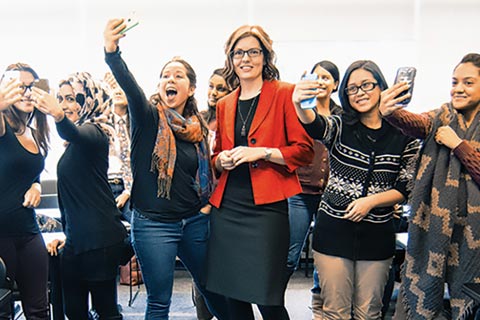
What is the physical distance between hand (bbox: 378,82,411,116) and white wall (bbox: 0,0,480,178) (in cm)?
282

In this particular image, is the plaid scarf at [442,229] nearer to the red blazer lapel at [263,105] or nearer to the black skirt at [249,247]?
the black skirt at [249,247]

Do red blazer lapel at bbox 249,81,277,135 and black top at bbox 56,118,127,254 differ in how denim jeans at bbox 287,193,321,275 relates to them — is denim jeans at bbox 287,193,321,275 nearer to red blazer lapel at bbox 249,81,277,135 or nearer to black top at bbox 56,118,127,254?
red blazer lapel at bbox 249,81,277,135

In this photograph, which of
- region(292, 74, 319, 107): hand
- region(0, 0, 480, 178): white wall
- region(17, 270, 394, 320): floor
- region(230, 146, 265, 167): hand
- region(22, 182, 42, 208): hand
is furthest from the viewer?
region(0, 0, 480, 178): white wall

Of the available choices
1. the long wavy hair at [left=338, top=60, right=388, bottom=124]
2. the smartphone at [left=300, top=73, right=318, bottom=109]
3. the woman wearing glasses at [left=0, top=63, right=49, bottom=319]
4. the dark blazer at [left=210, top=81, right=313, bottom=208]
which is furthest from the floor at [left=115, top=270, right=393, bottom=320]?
the smartphone at [left=300, top=73, right=318, bottom=109]

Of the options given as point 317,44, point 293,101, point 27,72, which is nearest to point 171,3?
point 317,44

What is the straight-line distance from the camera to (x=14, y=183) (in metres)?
2.00

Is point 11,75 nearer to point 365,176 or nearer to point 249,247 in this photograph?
point 249,247

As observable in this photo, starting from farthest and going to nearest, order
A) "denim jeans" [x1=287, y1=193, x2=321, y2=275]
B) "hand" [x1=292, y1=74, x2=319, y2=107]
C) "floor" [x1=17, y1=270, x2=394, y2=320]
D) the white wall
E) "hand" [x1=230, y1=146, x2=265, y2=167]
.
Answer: the white wall, "floor" [x1=17, y1=270, x2=394, y2=320], "denim jeans" [x1=287, y1=193, x2=321, y2=275], "hand" [x1=230, y1=146, x2=265, y2=167], "hand" [x1=292, y1=74, x2=319, y2=107]

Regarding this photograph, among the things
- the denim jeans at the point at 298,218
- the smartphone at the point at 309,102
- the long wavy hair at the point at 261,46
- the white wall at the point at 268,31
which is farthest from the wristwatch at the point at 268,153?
the white wall at the point at 268,31

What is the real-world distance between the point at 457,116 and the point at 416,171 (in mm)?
281

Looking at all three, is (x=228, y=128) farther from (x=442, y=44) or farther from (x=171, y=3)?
(x=442, y=44)

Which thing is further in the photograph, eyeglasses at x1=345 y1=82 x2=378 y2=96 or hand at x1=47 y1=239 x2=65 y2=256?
hand at x1=47 y1=239 x2=65 y2=256

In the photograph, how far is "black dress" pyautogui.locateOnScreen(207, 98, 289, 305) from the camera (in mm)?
1717

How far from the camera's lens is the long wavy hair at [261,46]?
68.4 inches
